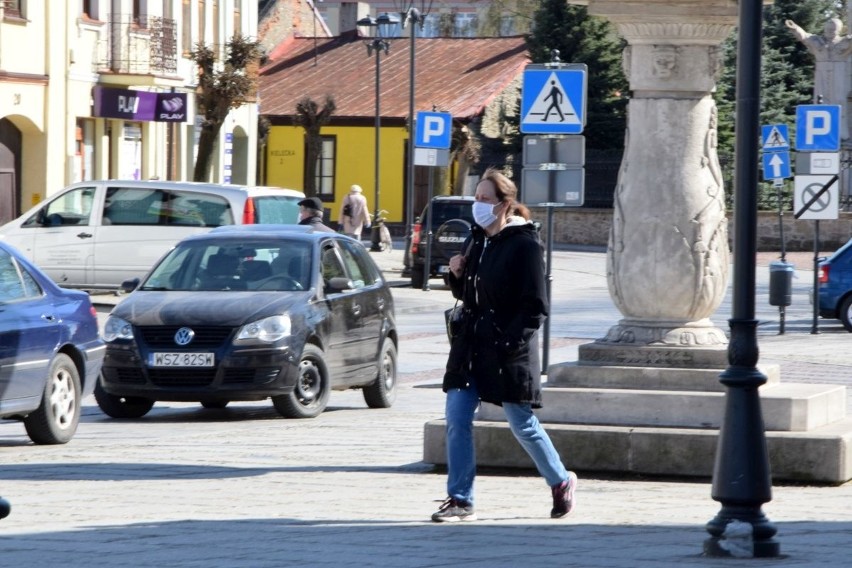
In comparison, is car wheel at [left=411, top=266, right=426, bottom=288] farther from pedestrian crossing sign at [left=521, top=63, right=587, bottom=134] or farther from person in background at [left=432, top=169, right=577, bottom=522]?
person in background at [left=432, top=169, right=577, bottom=522]

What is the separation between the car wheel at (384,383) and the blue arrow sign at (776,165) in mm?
13223

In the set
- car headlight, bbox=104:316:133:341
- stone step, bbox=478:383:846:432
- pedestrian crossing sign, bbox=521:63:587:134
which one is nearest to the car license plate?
car headlight, bbox=104:316:133:341

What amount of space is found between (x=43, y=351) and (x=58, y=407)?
1.68ft

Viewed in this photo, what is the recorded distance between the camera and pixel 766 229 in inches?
1970

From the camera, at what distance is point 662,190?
34.9 feet

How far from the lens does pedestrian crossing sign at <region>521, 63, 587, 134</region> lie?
56.2 feet

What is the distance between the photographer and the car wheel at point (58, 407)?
12.6 m

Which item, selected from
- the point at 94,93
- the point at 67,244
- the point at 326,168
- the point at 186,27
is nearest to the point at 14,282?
the point at 67,244

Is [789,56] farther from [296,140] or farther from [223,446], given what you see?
[223,446]

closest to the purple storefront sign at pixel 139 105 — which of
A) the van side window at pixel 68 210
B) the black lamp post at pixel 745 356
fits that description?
the van side window at pixel 68 210

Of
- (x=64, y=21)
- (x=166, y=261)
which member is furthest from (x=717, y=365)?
(x=64, y=21)

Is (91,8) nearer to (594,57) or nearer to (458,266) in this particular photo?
(594,57)

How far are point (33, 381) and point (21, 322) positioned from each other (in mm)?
401

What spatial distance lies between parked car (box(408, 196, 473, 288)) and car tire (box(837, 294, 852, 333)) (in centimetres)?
912
